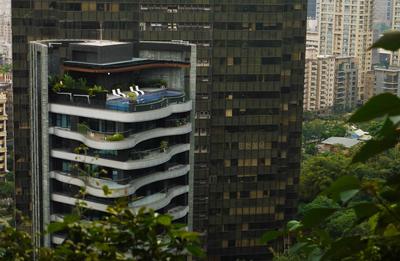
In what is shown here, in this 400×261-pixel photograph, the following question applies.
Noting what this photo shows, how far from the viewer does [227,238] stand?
40.2 m

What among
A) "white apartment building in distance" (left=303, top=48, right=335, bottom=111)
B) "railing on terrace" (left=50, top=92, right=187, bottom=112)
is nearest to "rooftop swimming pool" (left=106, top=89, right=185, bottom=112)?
"railing on terrace" (left=50, top=92, right=187, bottom=112)

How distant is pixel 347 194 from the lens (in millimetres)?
2922

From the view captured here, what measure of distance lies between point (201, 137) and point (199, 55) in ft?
13.5

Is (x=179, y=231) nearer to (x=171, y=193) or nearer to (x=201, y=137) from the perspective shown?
(x=171, y=193)

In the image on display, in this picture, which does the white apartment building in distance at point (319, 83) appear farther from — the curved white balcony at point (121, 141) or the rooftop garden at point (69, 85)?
the rooftop garden at point (69, 85)

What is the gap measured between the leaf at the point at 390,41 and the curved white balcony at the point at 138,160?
2014 centimetres

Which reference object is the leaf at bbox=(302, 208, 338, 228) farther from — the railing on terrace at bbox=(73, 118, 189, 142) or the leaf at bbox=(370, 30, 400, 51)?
the railing on terrace at bbox=(73, 118, 189, 142)

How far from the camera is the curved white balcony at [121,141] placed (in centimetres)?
2347

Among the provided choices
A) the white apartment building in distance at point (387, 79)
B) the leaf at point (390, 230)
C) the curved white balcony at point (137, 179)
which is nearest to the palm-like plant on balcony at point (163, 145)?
the curved white balcony at point (137, 179)

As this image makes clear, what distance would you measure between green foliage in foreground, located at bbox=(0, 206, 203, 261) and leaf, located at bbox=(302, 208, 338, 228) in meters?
0.72

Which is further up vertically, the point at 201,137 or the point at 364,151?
the point at 364,151

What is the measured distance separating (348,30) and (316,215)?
4006 inches

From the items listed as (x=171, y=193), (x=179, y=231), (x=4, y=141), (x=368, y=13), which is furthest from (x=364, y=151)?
(x=368, y=13)

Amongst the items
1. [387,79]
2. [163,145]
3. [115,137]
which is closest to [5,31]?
[387,79]
